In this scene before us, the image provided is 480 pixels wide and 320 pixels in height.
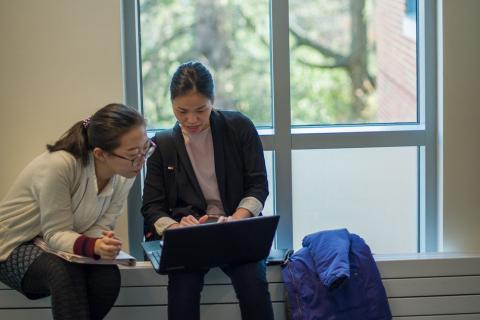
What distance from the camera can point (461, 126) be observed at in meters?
2.75

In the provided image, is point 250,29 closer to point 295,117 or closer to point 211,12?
point 211,12

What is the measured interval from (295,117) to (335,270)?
0.77m

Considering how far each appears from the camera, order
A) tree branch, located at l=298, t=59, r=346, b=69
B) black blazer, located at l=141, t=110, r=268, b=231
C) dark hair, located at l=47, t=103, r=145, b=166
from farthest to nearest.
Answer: tree branch, located at l=298, t=59, r=346, b=69, black blazer, located at l=141, t=110, r=268, b=231, dark hair, located at l=47, t=103, r=145, b=166

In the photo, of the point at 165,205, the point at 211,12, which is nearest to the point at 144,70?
the point at 211,12

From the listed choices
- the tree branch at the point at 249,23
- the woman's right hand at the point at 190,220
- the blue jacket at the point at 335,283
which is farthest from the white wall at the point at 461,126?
the woman's right hand at the point at 190,220

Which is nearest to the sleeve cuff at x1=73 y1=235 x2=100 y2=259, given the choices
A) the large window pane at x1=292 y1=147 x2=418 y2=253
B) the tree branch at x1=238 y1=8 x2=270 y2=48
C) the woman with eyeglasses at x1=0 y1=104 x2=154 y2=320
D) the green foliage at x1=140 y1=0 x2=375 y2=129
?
the woman with eyeglasses at x1=0 y1=104 x2=154 y2=320

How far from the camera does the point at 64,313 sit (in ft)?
6.68

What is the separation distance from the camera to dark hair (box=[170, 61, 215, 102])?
2.36 m

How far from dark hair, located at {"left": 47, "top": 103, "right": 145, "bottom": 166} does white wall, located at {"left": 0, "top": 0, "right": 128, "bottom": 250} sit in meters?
0.44

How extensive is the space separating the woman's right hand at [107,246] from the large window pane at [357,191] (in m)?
0.99

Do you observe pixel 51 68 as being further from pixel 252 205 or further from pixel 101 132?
pixel 252 205

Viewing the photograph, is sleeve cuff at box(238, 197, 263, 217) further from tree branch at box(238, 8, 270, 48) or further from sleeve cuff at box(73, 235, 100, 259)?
tree branch at box(238, 8, 270, 48)

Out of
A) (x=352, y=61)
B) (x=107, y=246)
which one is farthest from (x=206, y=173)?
(x=352, y=61)

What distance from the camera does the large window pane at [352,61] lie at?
280cm
